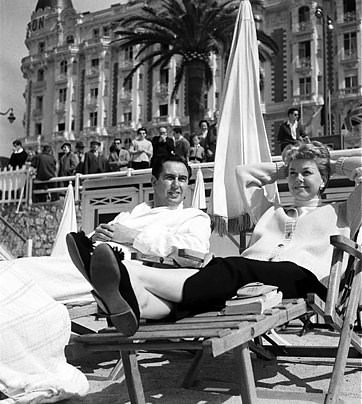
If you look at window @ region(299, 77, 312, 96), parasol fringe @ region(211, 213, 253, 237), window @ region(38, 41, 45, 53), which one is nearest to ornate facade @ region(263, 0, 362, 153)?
window @ region(299, 77, 312, 96)

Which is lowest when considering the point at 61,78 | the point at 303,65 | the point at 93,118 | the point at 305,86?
the point at 93,118

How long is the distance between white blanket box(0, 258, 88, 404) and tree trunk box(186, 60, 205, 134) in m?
17.1

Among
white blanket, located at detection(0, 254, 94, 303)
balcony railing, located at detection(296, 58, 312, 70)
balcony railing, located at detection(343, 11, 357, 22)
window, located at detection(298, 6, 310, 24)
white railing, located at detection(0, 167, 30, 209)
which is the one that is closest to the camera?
white blanket, located at detection(0, 254, 94, 303)

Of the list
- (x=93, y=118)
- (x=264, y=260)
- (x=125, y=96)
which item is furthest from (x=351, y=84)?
(x=264, y=260)

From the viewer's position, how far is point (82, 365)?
11.3 ft

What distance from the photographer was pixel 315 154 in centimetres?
341

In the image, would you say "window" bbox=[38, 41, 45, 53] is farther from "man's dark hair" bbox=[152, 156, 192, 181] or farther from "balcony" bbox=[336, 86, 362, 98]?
"man's dark hair" bbox=[152, 156, 192, 181]

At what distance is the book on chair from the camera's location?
211 cm

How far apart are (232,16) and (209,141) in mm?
10693

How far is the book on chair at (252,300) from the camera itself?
6.92 feet

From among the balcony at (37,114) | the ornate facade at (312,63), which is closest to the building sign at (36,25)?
the balcony at (37,114)

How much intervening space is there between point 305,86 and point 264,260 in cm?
3495

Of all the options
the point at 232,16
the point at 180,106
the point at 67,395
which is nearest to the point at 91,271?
the point at 67,395

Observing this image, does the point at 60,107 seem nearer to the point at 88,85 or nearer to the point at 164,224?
the point at 88,85
